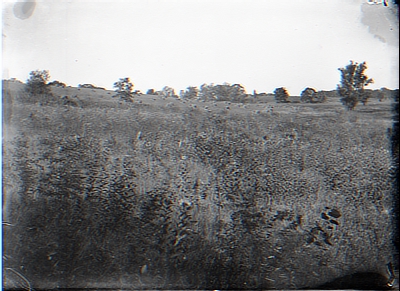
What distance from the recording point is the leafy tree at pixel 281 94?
2594 millimetres

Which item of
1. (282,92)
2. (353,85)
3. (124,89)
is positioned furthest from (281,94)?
(124,89)

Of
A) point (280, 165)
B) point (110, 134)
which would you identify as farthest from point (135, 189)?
point (280, 165)

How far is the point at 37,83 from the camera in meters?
2.50

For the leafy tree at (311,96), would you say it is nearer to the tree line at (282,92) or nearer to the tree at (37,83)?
the tree line at (282,92)

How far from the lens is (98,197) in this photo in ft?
8.13

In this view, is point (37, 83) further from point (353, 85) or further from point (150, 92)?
point (353, 85)

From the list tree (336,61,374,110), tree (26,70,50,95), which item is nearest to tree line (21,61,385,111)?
tree (336,61,374,110)

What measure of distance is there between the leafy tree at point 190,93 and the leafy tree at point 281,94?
0.66 meters

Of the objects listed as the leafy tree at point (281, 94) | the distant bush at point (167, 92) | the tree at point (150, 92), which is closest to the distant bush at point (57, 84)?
the tree at point (150, 92)

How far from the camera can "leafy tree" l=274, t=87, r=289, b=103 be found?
2.59 m

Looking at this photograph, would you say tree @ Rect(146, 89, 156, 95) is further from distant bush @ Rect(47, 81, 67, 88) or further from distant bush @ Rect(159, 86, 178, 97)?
distant bush @ Rect(47, 81, 67, 88)

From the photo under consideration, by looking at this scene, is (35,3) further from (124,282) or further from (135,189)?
(124,282)

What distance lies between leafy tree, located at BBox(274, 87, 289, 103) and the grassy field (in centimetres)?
6

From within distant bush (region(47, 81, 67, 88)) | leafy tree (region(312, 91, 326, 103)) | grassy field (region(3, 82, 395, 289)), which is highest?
distant bush (region(47, 81, 67, 88))
